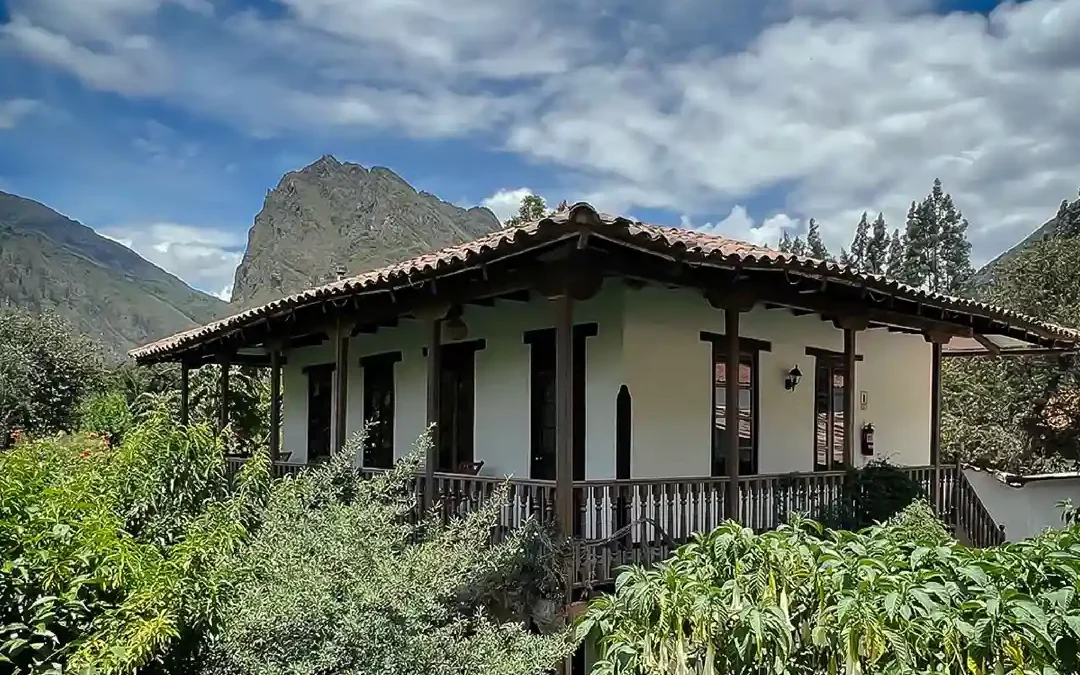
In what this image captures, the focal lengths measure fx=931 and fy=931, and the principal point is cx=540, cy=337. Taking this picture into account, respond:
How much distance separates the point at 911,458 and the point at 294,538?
10286mm

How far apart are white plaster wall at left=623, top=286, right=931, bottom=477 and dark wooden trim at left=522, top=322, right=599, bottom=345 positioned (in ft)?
1.34

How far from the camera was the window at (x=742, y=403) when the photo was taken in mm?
Result: 9461

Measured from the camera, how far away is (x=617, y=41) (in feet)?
38.7

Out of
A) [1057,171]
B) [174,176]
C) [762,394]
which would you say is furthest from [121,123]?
[1057,171]

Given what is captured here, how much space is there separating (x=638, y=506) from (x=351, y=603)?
3540 millimetres

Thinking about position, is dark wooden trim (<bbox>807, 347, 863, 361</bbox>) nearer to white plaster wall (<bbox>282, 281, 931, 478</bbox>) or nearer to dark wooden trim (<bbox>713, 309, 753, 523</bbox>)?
white plaster wall (<bbox>282, 281, 931, 478</bbox>)

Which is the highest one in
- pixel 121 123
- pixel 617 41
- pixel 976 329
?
pixel 121 123

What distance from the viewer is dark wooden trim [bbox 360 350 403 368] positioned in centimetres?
1169

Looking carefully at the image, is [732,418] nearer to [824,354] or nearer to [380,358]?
[824,354]

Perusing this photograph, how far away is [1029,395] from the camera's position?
22.7 m

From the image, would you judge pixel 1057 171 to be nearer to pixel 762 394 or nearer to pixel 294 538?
pixel 762 394

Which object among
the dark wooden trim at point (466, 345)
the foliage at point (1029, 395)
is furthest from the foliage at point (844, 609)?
the foliage at point (1029, 395)

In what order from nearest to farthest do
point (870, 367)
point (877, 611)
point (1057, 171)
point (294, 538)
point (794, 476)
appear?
point (877, 611), point (294, 538), point (794, 476), point (870, 367), point (1057, 171)

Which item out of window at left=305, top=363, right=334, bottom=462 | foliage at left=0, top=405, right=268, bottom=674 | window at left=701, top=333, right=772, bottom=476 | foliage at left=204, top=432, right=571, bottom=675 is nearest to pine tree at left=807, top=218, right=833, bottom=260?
window at left=305, top=363, right=334, bottom=462
